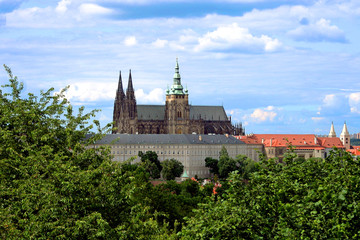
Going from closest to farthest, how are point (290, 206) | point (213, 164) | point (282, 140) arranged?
point (290, 206) → point (213, 164) → point (282, 140)

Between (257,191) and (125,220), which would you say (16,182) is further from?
(257,191)

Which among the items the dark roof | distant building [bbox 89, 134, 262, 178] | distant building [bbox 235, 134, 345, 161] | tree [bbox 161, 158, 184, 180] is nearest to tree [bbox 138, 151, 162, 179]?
tree [bbox 161, 158, 184, 180]

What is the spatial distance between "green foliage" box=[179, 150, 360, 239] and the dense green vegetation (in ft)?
0.10

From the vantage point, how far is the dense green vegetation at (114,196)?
20.4 meters

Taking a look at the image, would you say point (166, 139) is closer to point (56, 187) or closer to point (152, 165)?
point (152, 165)

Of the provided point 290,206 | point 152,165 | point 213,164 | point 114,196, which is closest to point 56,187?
point 114,196

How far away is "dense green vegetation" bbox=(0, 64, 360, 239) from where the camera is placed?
804 inches

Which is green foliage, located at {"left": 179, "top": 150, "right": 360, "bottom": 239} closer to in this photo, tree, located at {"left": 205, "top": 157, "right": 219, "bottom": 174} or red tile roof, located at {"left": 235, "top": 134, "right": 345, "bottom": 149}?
tree, located at {"left": 205, "top": 157, "right": 219, "bottom": 174}

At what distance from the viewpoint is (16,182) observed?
26484mm

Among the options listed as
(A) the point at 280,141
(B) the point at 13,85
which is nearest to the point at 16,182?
(B) the point at 13,85

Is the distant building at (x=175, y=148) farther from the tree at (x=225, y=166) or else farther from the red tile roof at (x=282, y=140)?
the red tile roof at (x=282, y=140)

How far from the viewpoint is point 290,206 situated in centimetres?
2036

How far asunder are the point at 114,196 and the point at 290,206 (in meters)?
8.01

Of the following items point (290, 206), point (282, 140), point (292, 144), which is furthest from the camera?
point (292, 144)
